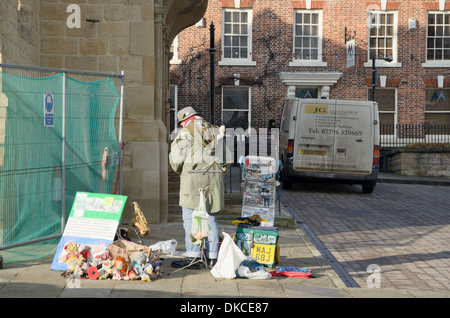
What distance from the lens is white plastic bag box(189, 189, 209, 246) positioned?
7312 millimetres

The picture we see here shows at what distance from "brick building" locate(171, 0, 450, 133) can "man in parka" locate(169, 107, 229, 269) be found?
65.8 feet

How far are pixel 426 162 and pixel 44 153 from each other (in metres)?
18.2

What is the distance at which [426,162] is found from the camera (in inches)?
910

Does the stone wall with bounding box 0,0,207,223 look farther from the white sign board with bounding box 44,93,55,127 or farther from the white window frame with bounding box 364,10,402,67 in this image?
the white window frame with bounding box 364,10,402,67

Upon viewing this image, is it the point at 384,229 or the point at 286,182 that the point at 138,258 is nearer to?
the point at 384,229

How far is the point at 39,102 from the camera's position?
754 cm

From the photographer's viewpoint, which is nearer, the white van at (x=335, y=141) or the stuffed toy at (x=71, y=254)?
the stuffed toy at (x=71, y=254)

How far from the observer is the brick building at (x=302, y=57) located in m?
27.6

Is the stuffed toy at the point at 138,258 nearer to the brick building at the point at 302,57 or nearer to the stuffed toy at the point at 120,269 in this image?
the stuffed toy at the point at 120,269

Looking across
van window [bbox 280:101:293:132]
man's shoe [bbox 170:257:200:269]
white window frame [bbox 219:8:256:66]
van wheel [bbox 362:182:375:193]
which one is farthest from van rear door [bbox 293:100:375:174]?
white window frame [bbox 219:8:256:66]

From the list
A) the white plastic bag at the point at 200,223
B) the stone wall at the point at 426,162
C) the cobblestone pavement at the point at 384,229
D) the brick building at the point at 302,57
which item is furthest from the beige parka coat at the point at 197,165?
the brick building at the point at 302,57

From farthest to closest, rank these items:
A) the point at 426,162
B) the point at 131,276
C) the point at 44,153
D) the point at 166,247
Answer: the point at 426,162 < the point at 166,247 < the point at 44,153 < the point at 131,276

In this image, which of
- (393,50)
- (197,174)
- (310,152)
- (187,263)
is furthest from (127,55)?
(393,50)

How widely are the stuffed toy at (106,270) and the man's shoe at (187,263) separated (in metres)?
0.99
